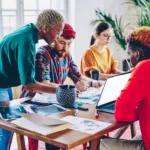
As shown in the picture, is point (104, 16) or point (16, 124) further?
point (104, 16)

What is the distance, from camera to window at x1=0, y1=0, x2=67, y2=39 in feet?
13.2

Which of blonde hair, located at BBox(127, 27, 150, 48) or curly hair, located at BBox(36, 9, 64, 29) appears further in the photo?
curly hair, located at BBox(36, 9, 64, 29)

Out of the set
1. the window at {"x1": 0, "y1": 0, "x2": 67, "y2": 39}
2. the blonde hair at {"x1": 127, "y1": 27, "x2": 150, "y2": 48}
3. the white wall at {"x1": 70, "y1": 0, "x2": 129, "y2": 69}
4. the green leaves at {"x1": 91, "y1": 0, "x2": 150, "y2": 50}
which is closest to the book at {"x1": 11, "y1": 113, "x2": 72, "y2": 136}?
the blonde hair at {"x1": 127, "y1": 27, "x2": 150, "y2": 48}

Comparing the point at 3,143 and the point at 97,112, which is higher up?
the point at 97,112

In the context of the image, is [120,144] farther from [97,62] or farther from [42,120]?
[97,62]

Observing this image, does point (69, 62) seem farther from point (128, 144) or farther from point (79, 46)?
point (79, 46)

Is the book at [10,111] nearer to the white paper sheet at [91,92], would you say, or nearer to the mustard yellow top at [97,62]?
the white paper sheet at [91,92]

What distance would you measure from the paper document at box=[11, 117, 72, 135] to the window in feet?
8.07

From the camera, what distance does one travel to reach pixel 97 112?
192 cm

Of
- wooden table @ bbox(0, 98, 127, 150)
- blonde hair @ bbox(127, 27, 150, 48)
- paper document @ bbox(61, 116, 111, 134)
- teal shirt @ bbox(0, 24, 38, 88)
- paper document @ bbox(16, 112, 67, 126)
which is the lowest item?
wooden table @ bbox(0, 98, 127, 150)

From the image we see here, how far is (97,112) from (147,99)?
1.14ft

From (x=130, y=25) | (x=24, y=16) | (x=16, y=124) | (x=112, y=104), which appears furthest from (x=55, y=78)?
(x=130, y=25)

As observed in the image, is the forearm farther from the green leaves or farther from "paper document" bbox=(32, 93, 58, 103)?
the green leaves

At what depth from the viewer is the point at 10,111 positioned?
1915mm
